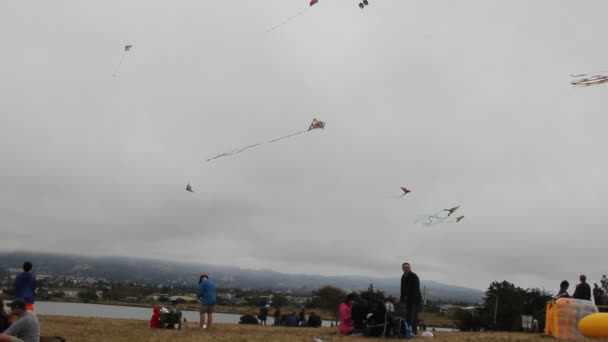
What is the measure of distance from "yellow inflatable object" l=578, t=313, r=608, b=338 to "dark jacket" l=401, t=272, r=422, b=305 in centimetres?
484

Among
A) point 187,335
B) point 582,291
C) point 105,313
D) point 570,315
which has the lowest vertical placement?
point 105,313

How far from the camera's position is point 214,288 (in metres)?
21.4

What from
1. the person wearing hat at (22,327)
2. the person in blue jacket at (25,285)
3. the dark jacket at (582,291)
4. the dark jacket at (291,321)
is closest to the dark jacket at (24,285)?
the person in blue jacket at (25,285)

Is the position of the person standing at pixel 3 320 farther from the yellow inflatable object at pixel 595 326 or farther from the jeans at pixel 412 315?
the yellow inflatable object at pixel 595 326

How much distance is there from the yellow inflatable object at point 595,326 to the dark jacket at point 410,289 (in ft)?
15.9

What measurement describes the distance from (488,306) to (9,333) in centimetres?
4290

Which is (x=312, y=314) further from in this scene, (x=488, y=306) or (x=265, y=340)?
(x=488, y=306)

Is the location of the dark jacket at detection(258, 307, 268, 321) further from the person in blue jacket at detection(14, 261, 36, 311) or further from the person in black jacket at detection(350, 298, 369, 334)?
the person in blue jacket at detection(14, 261, 36, 311)

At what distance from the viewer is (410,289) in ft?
63.4

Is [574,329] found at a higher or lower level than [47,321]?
higher

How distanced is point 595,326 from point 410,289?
17.8ft

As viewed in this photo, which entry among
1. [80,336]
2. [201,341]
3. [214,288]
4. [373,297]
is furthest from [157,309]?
[373,297]

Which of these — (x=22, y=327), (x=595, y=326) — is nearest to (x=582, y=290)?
(x=595, y=326)

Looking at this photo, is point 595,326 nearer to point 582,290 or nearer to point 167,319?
point 582,290
